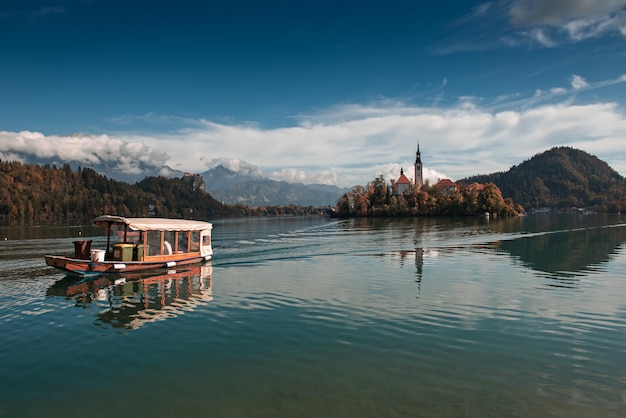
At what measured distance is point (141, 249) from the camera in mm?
37156

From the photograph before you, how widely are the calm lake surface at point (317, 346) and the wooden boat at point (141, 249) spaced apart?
1629 mm

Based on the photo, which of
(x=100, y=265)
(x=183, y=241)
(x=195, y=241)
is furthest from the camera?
(x=195, y=241)

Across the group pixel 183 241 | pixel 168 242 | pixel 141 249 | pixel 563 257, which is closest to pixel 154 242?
pixel 168 242

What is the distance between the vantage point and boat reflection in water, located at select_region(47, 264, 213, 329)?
2267 centimetres

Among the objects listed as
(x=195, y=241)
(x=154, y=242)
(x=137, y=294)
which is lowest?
(x=137, y=294)

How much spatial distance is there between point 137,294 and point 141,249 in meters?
9.52

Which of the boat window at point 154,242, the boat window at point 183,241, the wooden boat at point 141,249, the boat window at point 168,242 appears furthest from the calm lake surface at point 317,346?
the boat window at point 183,241

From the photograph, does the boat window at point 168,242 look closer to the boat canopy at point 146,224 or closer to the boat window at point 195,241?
the boat canopy at point 146,224

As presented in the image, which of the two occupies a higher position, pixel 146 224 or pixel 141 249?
pixel 146 224

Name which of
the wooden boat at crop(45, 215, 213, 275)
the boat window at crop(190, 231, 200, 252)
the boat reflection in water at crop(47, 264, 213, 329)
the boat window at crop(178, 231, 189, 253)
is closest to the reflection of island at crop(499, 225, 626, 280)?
the boat reflection in water at crop(47, 264, 213, 329)

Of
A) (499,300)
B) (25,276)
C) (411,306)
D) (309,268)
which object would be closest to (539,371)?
(411,306)

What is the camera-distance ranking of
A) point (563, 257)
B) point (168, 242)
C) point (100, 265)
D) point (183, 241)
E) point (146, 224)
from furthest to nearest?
point (563, 257) < point (183, 241) < point (168, 242) < point (146, 224) < point (100, 265)

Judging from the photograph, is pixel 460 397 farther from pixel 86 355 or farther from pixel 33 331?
pixel 33 331

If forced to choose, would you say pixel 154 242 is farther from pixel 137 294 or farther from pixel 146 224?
pixel 137 294
